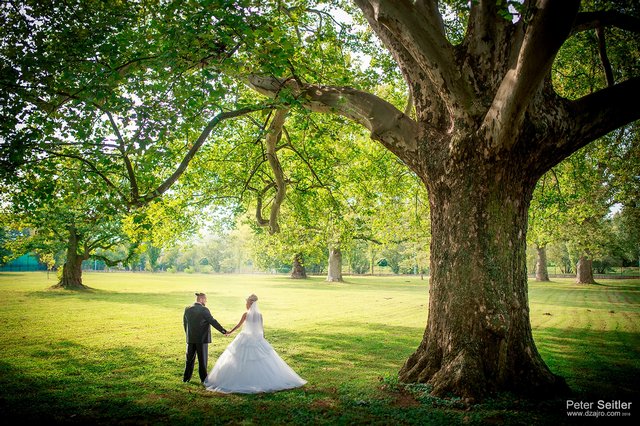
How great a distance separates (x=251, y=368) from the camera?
8.74 meters

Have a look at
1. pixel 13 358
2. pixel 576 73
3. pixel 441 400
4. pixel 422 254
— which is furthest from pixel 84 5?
pixel 422 254

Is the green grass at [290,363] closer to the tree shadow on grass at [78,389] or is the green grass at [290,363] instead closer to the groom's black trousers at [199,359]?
the tree shadow on grass at [78,389]

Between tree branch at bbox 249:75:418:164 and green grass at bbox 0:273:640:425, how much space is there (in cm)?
485

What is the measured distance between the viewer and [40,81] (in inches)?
332

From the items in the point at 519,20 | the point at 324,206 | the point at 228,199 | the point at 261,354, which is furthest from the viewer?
the point at 228,199

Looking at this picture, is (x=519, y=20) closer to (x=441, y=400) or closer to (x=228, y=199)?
(x=441, y=400)

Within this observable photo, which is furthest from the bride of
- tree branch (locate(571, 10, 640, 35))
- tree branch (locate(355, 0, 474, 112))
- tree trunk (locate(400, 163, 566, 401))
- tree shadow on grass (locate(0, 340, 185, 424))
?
tree branch (locate(571, 10, 640, 35))

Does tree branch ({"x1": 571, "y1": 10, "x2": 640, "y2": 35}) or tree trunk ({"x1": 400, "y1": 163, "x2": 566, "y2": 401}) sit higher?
tree branch ({"x1": 571, "y1": 10, "x2": 640, "y2": 35})

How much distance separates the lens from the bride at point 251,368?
8586 mm

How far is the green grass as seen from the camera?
6.74 meters

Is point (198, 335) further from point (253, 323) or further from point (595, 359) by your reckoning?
point (595, 359)

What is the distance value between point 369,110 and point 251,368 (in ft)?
20.2

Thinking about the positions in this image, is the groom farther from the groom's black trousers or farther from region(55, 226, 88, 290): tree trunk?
region(55, 226, 88, 290): tree trunk

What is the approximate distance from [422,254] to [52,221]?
172 feet
